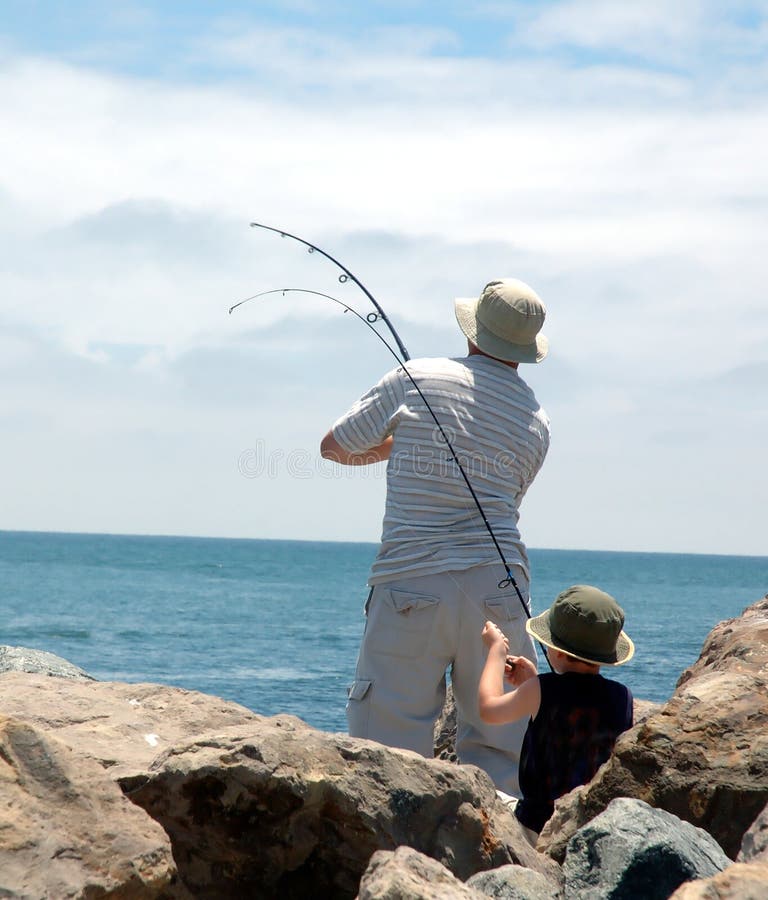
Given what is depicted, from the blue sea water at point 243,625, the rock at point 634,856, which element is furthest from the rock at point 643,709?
the blue sea water at point 243,625

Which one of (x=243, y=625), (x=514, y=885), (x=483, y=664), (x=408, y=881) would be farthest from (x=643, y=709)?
(x=243, y=625)

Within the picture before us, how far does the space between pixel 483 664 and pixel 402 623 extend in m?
0.27

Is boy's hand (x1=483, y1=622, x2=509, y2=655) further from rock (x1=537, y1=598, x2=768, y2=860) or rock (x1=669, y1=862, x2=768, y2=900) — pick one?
rock (x1=669, y1=862, x2=768, y2=900)

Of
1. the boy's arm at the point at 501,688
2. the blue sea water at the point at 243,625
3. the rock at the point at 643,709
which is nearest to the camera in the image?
the boy's arm at the point at 501,688

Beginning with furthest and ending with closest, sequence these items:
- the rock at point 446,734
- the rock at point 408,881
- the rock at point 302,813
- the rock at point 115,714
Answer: the rock at point 446,734
the rock at point 115,714
the rock at point 302,813
the rock at point 408,881

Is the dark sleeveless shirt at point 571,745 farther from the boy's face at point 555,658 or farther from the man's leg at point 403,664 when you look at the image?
the man's leg at point 403,664

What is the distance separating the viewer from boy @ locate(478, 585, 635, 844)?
132 inches

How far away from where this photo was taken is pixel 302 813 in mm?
2820

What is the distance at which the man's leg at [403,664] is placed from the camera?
370 cm

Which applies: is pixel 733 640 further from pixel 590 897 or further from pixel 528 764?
pixel 590 897

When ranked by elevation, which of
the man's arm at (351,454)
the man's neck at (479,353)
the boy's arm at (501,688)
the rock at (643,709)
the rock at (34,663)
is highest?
the man's neck at (479,353)

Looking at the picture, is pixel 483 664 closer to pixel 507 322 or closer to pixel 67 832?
pixel 507 322

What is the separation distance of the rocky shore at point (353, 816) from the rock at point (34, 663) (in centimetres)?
206

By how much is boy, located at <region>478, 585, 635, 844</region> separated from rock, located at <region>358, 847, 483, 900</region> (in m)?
1.04
